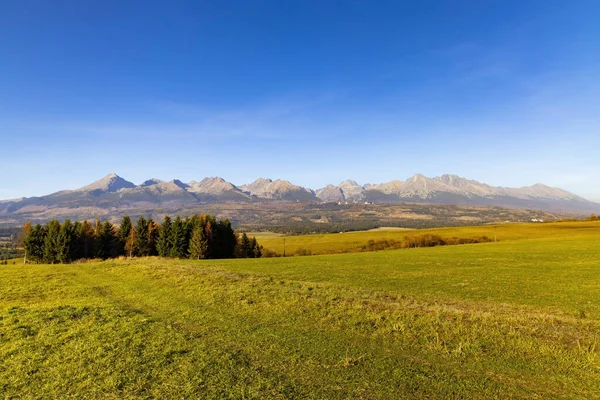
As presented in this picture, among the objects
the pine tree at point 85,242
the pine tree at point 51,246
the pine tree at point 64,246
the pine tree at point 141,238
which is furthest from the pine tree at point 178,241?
the pine tree at point 51,246

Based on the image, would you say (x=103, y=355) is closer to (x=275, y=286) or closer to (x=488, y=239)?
(x=275, y=286)

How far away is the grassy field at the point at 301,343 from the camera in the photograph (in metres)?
8.75

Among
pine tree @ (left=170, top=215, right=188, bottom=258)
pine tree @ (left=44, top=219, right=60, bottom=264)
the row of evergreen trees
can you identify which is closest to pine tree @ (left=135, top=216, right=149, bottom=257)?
the row of evergreen trees

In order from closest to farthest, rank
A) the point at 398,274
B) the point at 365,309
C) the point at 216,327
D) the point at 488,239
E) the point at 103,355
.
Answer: the point at 103,355 → the point at 216,327 → the point at 365,309 → the point at 398,274 → the point at 488,239

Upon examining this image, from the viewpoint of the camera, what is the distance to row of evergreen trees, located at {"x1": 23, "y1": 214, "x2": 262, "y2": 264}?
71375mm

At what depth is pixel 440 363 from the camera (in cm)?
1023

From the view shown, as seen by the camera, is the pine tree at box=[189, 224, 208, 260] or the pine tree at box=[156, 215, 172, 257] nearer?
the pine tree at box=[189, 224, 208, 260]

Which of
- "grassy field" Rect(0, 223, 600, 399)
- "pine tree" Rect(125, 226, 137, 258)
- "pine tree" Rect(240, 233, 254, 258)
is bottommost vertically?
"pine tree" Rect(240, 233, 254, 258)

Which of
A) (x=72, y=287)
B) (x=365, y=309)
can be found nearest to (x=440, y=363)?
(x=365, y=309)

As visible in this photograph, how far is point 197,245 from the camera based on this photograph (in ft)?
241

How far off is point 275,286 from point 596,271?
3133 centimetres

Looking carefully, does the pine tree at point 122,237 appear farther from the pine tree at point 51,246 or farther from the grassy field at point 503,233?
the grassy field at point 503,233

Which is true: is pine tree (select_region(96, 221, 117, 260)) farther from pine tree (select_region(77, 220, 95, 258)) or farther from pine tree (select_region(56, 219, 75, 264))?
pine tree (select_region(56, 219, 75, 264))

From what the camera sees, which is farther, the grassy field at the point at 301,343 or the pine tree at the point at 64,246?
the pine tree at the point at 64,246
